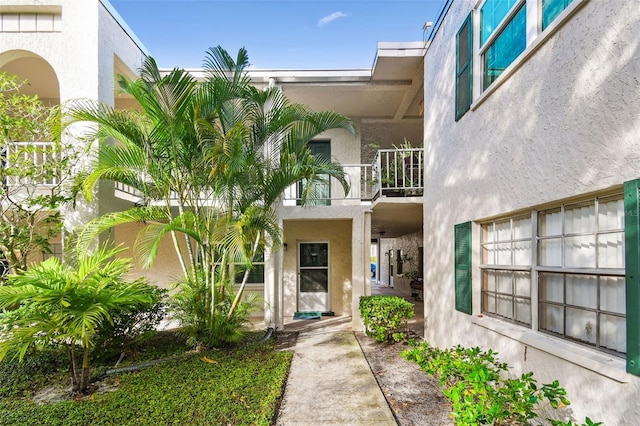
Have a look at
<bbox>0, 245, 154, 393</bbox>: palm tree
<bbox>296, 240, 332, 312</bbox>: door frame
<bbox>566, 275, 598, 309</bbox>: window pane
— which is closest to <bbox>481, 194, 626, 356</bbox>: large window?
<bbox>566, 275, 598, 309</bbox>: window pane

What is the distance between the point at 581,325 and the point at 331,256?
6947 millimetres

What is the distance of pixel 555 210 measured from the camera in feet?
10.5

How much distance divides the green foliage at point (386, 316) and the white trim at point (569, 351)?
2.51m

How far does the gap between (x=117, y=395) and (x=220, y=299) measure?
2057mm

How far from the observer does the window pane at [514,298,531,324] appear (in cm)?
356

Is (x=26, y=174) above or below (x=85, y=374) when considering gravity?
above

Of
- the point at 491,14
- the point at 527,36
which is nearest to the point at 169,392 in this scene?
the point at 527,36

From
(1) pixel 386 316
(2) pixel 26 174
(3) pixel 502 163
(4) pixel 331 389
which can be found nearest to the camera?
(3) pixel 502 163

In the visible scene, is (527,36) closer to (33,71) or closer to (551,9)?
(551,9)

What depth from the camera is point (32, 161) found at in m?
5.77

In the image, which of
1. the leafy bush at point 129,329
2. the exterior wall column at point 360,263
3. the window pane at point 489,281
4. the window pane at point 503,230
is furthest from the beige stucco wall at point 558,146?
the leafy bush at point 129,329

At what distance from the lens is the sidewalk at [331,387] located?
12.3 ft

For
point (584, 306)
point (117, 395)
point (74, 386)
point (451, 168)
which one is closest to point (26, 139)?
point (74, 386)

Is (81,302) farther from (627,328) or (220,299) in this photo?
(627,328)
